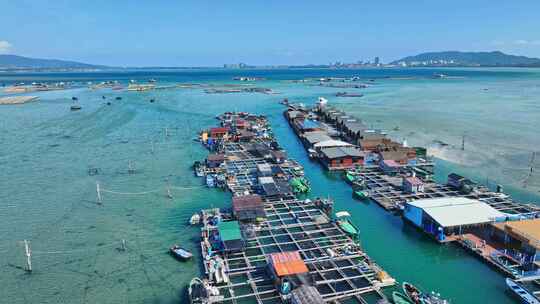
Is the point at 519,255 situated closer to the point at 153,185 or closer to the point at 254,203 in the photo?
the point at 254,203

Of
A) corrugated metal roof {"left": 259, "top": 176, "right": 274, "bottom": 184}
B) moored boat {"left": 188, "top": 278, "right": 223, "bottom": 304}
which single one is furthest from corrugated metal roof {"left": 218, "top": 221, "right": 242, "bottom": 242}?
corrugated metal roof {"left": 259, "top": 176, "right": 274, "bottom": 184}

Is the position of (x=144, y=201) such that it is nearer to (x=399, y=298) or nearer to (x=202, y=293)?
(x=202, y=293)

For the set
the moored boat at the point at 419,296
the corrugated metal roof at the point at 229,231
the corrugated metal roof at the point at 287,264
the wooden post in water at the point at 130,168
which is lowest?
the moored boat at the point at 419,296

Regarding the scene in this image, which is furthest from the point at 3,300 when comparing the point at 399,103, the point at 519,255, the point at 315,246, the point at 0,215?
the point at 399,103

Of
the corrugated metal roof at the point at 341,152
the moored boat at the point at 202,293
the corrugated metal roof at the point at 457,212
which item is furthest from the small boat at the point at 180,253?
the corrugated metal roof at the point at 341,152

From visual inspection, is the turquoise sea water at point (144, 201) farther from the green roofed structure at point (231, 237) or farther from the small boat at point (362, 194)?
the green roofed structure at point (231, 237)

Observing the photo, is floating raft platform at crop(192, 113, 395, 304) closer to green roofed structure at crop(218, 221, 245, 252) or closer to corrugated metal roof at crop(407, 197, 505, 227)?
green roofed structure at crop(218, 221, 245, 252)

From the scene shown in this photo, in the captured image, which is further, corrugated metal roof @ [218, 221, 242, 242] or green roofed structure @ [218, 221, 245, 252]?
corrugated metal roof @ [218, 221, 242, 242]
